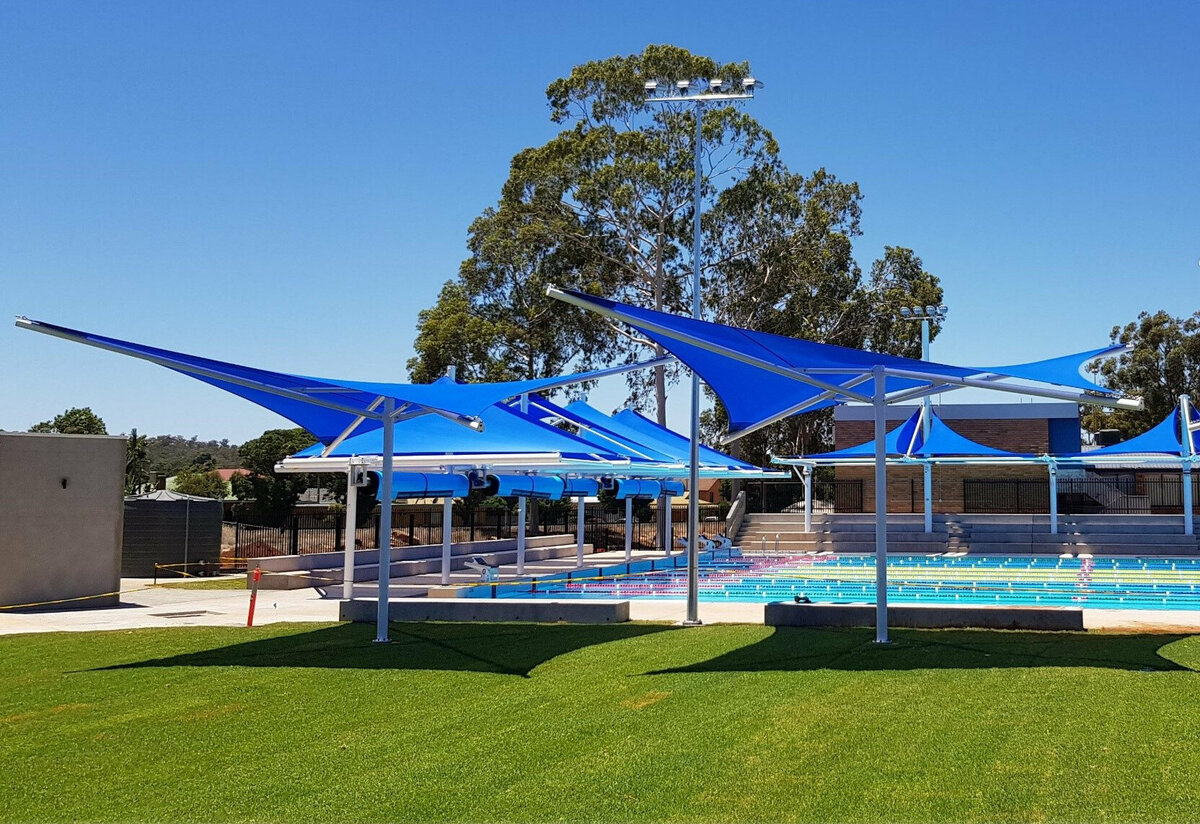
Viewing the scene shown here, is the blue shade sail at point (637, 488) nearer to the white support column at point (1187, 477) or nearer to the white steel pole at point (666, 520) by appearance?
the white steel pole at point (666, 520)

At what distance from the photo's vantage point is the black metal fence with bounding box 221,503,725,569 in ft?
116

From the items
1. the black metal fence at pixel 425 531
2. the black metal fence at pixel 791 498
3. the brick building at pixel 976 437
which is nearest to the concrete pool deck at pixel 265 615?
the black metal fence at pixel 425 531

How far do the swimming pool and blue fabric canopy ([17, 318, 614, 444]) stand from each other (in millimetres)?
5158

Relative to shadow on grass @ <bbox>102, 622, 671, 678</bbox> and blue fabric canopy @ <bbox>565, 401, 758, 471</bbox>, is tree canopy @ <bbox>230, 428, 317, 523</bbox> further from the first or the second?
shadow on grass @ <bbox>102, 622, 671, 678</bbox>

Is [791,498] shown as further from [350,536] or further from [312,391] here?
[312,391]

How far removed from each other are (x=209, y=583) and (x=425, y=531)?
18.1m

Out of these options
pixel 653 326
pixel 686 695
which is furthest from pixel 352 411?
pixel 686 695

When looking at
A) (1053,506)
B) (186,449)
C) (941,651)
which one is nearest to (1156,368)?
(1053,506)

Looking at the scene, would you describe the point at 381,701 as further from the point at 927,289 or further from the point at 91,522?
the point at 927,289

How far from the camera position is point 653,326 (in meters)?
11.7

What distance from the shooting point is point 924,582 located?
24375 millimetres

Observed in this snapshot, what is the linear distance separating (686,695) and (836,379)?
270 inches

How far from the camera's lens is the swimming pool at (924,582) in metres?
21.8

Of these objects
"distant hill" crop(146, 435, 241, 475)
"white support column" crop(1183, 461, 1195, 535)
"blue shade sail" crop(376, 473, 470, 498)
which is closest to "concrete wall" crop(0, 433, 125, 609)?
"blue shade sail" crop(376, 473, 470, 498)
